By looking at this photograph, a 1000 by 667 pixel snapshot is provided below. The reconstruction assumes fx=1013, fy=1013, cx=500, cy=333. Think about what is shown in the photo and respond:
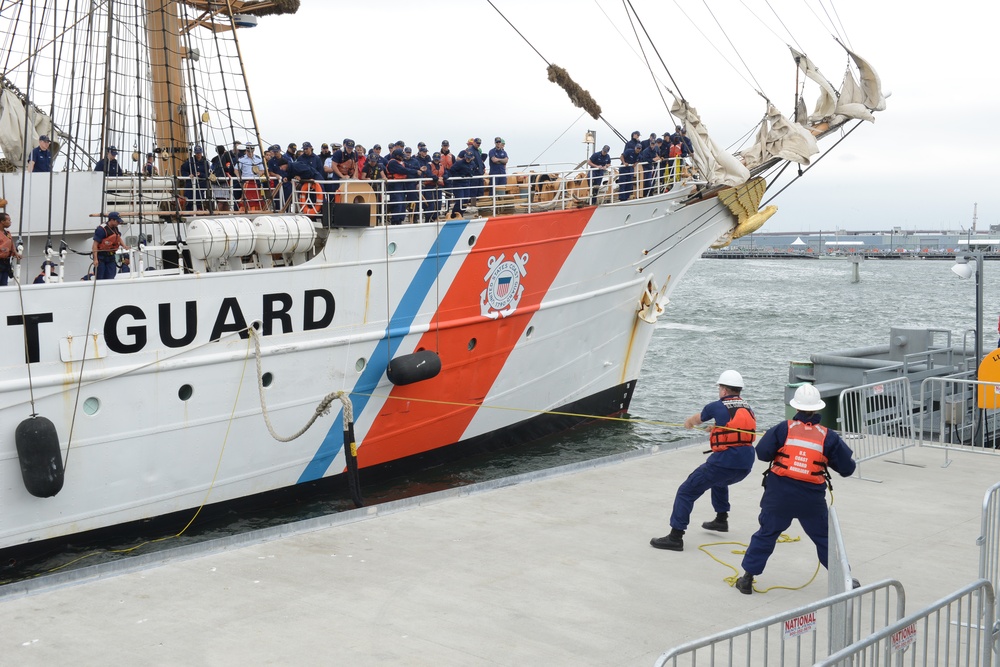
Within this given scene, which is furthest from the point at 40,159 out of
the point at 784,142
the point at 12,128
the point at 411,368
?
the point at 784,142

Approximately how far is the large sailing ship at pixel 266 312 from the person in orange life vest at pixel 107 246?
0.85 feet

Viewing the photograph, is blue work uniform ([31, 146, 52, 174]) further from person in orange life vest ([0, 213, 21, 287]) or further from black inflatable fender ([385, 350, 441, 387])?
black inflatable fender ([385, 350, 441, 387])

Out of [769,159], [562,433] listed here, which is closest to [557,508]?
[562,433]

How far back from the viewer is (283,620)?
6.15 m

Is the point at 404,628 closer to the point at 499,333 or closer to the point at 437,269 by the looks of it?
the point at 437,269

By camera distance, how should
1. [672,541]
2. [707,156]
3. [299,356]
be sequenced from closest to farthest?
[672,541]
[299,356]
[707,156]

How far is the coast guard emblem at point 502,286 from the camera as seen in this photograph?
12.6m

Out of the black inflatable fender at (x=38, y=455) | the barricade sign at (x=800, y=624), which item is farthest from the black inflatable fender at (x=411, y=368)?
the barricade sign at (x=800, y=624)

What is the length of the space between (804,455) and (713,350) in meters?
30.5

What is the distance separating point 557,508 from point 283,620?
3.22m

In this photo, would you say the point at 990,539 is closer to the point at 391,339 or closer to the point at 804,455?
the point at 804,455

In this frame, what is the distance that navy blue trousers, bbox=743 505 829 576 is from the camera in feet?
21.7

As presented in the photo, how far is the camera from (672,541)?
7.66 metres

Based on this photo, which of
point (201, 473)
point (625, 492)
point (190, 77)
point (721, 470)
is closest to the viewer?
point (721, 470)
